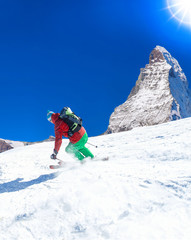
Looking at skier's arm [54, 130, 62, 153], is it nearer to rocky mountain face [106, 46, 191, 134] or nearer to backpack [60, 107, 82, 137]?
backpack [60, 107, 82, 137]

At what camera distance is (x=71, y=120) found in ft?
16.7

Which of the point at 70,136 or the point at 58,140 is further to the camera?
the point at 70,136

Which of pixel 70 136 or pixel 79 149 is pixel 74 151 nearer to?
pixel 79 149

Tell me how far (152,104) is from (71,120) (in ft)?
218

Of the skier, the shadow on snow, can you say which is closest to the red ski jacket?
the skier

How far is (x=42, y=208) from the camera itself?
8.55 feet

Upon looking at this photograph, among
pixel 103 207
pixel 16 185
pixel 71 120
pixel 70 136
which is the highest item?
pixel 71 120

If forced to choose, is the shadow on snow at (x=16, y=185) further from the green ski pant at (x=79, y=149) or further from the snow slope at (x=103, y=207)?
the green ski pant at (x=79, y=149)

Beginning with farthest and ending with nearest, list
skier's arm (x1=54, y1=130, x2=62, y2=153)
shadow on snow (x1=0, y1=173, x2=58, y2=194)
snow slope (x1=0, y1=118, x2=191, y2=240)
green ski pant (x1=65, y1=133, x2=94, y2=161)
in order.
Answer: green ski pant (x1=65, y1=133, x2=94, y2=161) < skier's arm (x1=54, y1=130, x2=62, y2=153) < shadow on snow (x1=0, y1=173, x2=58, y2=194) < snow slope (x1=0, y1=118, x2=191, y2=240)

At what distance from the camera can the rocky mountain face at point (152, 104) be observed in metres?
61.1

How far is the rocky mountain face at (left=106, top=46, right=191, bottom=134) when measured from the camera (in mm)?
61078

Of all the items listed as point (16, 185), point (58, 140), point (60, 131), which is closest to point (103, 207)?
point (16, 185)

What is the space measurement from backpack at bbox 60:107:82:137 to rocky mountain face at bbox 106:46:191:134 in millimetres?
54920

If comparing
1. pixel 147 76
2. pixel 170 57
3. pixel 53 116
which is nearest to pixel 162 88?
pixel 147 76
